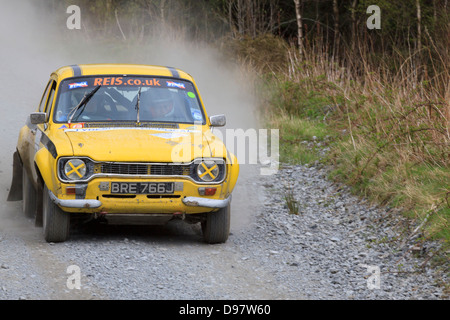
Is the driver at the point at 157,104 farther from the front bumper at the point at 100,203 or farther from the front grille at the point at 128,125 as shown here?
the front bumper at the point at 100,203

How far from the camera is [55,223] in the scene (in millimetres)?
7691

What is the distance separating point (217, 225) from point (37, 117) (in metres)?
2.21

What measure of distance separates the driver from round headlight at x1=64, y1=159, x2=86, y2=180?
1307 mm

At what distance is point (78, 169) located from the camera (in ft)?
24.7

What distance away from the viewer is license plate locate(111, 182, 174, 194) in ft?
24.7

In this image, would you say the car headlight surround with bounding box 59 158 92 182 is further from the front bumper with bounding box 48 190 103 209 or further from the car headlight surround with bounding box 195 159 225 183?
the car headlight surround with bounding box 195 159 225 183

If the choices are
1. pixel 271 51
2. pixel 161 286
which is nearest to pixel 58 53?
pixel 271 51

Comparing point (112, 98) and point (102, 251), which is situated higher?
point (112, 98)

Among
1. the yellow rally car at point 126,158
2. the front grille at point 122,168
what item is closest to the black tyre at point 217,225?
the yellow rally car at point 126,158

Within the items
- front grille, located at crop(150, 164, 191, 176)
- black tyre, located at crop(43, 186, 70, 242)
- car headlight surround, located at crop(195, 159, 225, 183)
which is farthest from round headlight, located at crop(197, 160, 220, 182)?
black tyre, located at crop(43, 186, 70, 242)

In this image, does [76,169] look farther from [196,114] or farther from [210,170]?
[196,114]

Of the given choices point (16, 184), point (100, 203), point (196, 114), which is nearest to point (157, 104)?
point (196, 114)
